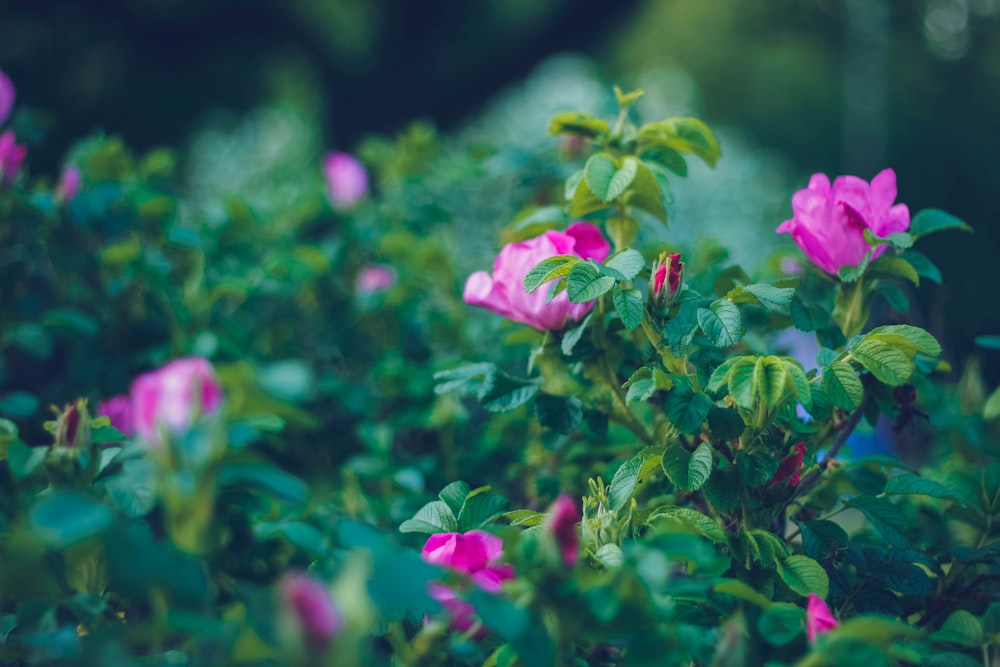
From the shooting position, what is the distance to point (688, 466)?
0.88 metres

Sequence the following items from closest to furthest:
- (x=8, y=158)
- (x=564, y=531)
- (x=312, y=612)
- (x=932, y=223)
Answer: (x=312, y=612), (x=564, y=531), (x=932, y=223), (x=8, y=158)

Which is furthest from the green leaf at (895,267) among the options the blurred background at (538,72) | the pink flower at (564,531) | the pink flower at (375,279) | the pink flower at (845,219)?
the blurred background at (538,72)

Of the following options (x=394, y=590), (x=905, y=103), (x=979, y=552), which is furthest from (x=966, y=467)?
(x=905, y=103)

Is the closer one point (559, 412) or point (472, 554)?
point (472, 554)

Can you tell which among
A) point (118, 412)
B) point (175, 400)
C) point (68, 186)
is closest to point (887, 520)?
point (175, 400)

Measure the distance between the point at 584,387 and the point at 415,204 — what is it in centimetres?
91

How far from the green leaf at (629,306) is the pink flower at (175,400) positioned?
43 cm

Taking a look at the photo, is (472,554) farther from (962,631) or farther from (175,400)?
(962,631)

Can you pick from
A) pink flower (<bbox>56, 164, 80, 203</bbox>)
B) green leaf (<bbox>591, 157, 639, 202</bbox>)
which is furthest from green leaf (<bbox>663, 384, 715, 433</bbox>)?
pink flower (<bbox>56, 164, 80, 203</bbox>)

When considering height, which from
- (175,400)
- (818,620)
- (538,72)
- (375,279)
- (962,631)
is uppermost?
(175,400)

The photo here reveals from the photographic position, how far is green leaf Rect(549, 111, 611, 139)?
3.53 ft

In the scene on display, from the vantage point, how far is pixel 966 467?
138 centimetres

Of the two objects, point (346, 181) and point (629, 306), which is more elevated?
point (629, 306)

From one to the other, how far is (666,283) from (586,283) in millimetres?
93
